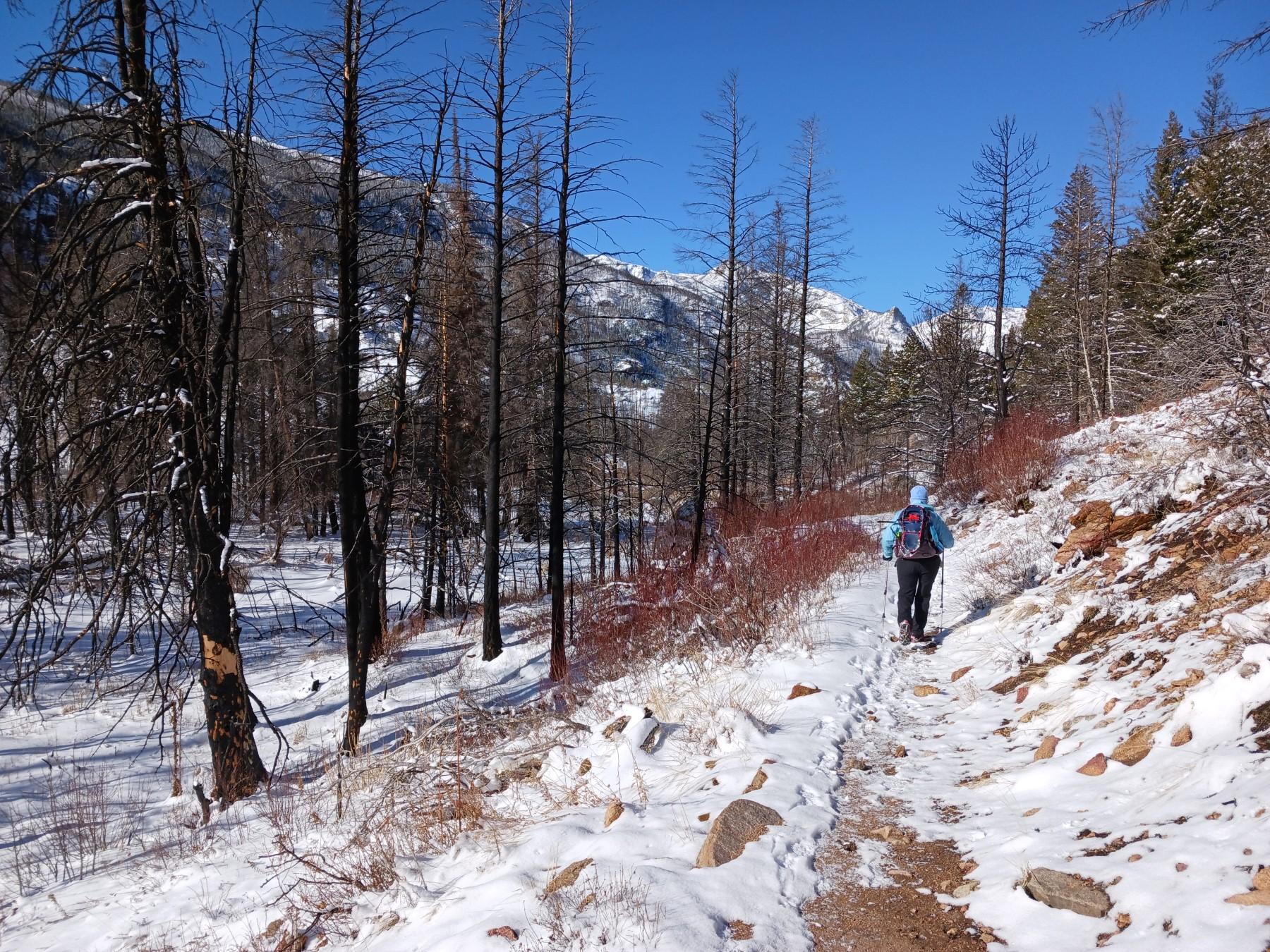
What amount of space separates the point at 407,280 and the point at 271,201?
2.18m

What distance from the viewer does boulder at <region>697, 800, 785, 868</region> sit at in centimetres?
318

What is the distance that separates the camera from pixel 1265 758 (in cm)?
274

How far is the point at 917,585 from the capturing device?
24.2ft

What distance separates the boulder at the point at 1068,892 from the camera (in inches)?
97.0

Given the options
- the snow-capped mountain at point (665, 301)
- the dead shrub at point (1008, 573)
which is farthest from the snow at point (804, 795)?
the snow-capped mountain at point (665, 301)

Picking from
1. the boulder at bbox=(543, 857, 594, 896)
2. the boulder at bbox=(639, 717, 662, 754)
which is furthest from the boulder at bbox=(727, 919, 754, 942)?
the boulder at bbox=(639, 717, 662, 754)

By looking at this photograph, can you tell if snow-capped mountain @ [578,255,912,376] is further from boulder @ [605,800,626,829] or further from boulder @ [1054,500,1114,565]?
boulder @ [605,800,626,829]

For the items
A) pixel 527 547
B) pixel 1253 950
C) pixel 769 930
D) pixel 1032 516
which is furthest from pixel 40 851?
pixel 527 547

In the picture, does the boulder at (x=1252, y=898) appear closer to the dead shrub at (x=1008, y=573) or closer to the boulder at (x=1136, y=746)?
the boulder at (x=1136, y=746)

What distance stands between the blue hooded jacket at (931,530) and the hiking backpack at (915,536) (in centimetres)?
4

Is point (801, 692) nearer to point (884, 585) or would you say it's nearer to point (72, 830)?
point (884, 585)

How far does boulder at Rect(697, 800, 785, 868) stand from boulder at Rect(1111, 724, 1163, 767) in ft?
5.66

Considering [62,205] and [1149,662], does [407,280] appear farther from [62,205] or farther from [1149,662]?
[1149,662]

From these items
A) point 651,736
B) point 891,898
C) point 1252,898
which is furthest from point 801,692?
point 1252,898
